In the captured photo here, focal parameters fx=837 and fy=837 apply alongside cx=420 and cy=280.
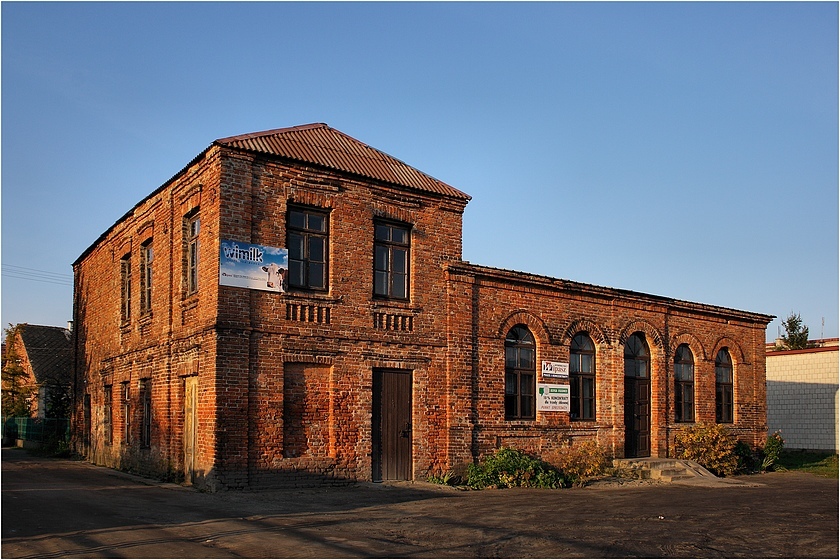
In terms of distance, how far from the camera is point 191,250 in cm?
1842

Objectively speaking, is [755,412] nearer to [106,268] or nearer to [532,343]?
[532,343]

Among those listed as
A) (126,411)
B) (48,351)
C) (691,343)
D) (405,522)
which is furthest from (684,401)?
(48,351)

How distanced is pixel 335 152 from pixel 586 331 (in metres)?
8.51

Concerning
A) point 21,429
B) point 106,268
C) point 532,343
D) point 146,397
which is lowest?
point 21,429

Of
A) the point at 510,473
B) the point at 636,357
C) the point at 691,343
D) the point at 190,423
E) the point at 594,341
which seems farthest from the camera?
the point at 691,343

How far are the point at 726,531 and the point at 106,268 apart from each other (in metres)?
18.8

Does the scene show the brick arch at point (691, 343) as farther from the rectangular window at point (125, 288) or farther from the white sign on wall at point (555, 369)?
the rectangular window at point (125, 288)

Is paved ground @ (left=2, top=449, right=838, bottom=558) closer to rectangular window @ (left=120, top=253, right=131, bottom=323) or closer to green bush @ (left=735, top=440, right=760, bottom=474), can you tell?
rectangular window @ (left=120, top=253, right=131, bottom=323)

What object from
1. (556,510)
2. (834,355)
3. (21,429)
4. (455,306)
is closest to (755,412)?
(834,355)

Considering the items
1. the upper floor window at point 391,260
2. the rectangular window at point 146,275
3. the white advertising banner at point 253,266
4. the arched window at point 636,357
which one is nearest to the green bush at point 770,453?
the arched window at point 636,357

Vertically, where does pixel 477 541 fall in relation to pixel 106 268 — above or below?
below

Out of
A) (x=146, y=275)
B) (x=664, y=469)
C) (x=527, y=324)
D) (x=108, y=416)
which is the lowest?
(x=664, y=469)

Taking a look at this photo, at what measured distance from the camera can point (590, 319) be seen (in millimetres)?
22625

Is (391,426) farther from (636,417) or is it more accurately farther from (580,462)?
(636,417)
